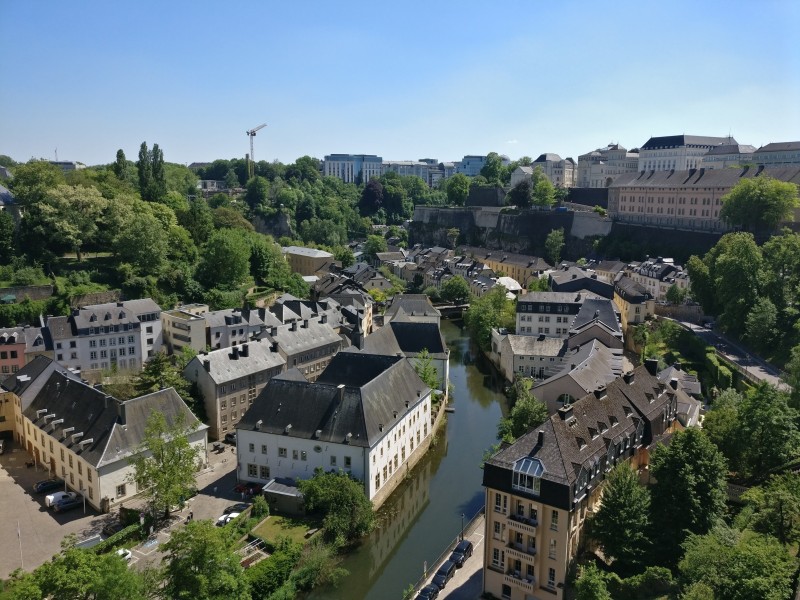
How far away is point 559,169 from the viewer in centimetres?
10256

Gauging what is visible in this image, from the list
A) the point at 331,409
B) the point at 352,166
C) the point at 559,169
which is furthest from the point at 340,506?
the point at 352,166

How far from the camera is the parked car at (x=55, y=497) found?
76.7 ft

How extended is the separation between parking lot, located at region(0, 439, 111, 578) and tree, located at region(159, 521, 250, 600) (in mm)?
7037

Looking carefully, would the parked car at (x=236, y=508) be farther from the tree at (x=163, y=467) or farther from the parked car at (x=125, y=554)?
the parked car at (x=125, y=554)

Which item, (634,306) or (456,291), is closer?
(634,306)

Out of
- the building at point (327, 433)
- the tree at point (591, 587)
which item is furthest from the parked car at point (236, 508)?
the tree at point (591, 587)

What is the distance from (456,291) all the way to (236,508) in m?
40.5

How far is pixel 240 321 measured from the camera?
127ft

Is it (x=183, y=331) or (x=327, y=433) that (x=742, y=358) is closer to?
(x=327, y=433)

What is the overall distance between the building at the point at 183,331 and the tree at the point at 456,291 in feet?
89.2

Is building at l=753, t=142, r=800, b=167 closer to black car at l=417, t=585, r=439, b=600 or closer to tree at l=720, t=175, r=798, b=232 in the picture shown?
tree at l=720, t=175, r=798, b=232

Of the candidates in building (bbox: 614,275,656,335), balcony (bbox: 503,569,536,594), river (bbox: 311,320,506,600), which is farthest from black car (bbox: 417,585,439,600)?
building (bbox: 614,275,656,335)

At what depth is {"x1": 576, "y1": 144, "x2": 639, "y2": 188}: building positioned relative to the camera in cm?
9438

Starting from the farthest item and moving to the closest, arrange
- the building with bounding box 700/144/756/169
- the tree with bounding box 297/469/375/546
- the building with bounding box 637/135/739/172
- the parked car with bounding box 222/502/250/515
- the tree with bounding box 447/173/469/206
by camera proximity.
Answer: the tree with bounding box 447/173/469/206 < the building with bounding box 637/135/739/172 < the building with bounding box 700/144/756/169 < the parked car with bounding box 222/502/250/515 < the tree with bounding box 297/469/375/546
